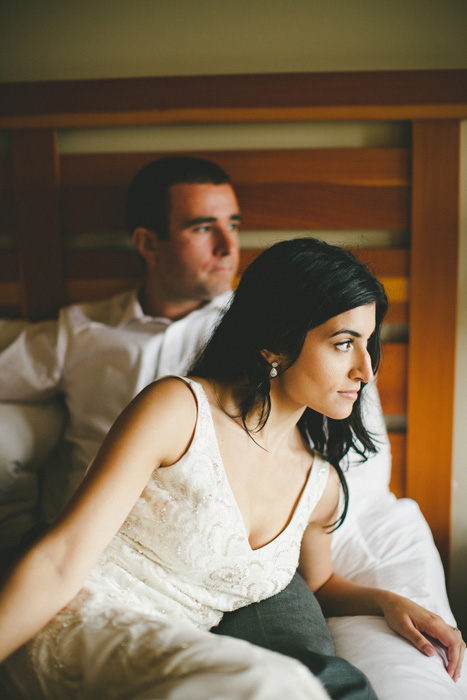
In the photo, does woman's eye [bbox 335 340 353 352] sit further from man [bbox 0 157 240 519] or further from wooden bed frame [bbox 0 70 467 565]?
wooden bed frame [bbox 0 70 467 565]

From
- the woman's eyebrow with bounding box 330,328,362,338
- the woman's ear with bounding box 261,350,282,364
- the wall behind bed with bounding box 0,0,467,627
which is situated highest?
the wall behind bed with bounding box 0,0,467,627

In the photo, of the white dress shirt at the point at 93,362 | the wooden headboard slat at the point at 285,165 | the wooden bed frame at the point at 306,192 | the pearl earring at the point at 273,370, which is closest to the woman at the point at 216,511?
the pearl earring at the point at 273,370

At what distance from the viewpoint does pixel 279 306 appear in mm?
967

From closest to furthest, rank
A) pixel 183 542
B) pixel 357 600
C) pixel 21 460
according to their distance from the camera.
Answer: pixel 183 542 → pixel 357 600 → pixel 21 460

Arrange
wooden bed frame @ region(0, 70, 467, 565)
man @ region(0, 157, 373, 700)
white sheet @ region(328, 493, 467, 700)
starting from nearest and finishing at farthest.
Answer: white sheet @ region(328, 493, 467, 700)
man @ region(0, 157, 373, 700)
wooden bed frame @ region(0, 70, 467, 565)

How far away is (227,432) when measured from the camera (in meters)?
1.01

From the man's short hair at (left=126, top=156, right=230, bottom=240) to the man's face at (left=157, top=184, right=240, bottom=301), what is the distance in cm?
2

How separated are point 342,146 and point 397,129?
19 centimetres

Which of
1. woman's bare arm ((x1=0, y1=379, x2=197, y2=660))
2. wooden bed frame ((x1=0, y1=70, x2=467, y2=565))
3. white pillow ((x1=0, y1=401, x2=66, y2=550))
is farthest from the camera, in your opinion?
wooden bed frame ((x1=0, y1=70, x2=467, y2=565))

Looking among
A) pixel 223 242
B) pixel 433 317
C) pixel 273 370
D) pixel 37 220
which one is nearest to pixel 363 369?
pixel 273 370

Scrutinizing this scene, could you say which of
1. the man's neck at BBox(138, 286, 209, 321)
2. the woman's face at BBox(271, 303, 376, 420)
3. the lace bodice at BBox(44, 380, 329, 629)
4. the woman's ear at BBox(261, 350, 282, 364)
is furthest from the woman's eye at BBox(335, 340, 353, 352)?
the man's neck at BBox(138, 286, 209, 321)

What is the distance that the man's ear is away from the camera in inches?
64.4

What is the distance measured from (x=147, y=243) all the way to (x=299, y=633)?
1.17 meters

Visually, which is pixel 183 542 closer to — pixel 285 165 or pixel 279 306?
pixel 279 306
